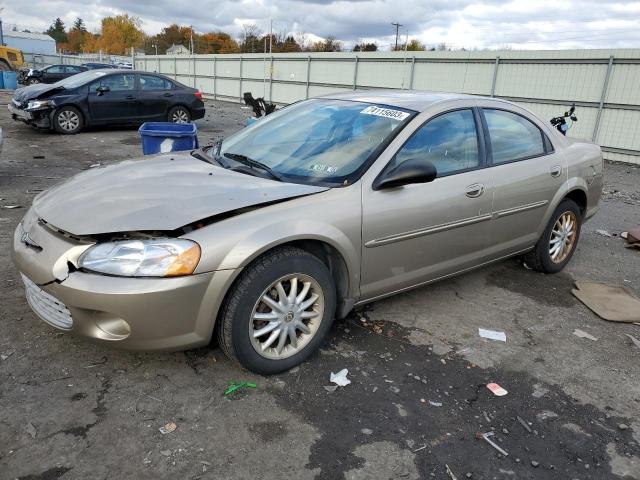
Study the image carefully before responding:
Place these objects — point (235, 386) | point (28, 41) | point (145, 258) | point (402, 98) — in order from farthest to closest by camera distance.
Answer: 1. point (28, 41)
2. point (402, 98)
3. point (235, 386)
4. point (145, 258)

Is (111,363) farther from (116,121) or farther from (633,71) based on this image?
(633,71)

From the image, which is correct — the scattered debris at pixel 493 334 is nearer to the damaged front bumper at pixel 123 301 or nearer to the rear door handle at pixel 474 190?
the rear door handle at pixel 474 190

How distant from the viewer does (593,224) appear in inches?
272

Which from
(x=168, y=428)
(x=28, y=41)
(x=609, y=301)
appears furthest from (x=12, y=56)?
(x=609, y=301)

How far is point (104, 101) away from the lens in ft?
40.0

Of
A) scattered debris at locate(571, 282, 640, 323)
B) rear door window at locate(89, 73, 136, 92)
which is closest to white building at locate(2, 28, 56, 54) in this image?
rear door window at locate(89, 73, 136, 92)

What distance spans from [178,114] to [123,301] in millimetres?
11764

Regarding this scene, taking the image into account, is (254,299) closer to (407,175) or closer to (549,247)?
(407,175)

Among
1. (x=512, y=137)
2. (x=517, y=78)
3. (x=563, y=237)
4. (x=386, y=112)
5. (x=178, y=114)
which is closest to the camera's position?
(x=386, y=112)

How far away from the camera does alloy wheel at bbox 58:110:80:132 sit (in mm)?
11586

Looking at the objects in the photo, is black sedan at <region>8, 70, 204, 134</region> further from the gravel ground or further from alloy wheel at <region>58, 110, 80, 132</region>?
the gravel ground

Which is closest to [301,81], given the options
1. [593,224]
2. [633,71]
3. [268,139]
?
[633,71]

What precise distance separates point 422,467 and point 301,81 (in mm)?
19895

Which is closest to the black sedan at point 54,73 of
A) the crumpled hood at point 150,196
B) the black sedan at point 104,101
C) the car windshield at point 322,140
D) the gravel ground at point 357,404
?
the black sedan at point 104,101
